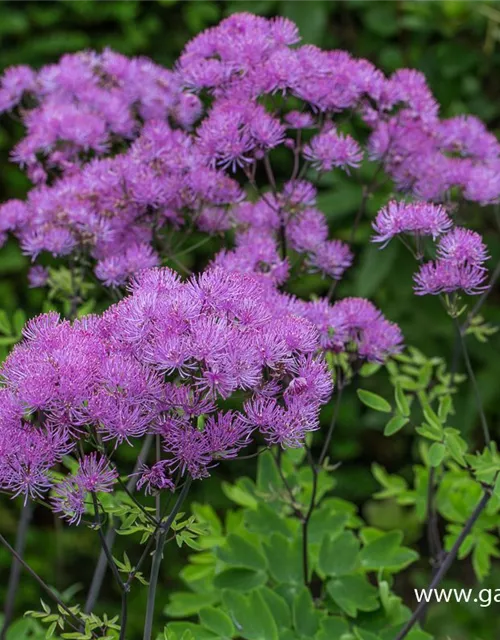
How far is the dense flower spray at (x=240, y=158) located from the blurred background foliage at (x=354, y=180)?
93 cm

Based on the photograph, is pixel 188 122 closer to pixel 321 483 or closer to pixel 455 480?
pixel 321 483

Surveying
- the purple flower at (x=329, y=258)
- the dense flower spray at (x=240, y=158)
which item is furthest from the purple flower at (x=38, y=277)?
the purple flower at (x=329, y=258)

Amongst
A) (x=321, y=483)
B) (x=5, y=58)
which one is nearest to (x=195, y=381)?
(x=321, y=483)

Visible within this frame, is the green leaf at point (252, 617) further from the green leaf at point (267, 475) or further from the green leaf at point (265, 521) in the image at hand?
the green leaf at point (267, 475)

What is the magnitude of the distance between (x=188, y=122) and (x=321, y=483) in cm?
85

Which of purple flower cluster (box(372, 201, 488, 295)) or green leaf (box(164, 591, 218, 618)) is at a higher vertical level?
purple flower cluster (box(372, 201, 488, 295))

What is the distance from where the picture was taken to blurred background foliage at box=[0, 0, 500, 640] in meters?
2.89

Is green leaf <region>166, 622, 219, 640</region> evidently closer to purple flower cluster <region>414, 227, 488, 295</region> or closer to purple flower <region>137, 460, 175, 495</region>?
purple flower <region>137, 460, 175, 495</region>

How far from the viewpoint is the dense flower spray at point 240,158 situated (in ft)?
5.52

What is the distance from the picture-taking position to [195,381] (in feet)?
3.85

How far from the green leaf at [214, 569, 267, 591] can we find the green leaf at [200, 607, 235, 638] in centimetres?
15

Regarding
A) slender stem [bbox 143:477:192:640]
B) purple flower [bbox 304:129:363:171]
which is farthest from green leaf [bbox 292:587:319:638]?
purple flower [bbox 304:129:363:171]

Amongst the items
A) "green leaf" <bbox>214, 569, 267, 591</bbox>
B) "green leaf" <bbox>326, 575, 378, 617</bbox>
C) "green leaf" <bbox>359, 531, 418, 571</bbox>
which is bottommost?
"green leaf" <bbox>214, 569, 267, 591</bbox>

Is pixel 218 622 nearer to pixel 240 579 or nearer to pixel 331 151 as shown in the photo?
pixel 240 579
